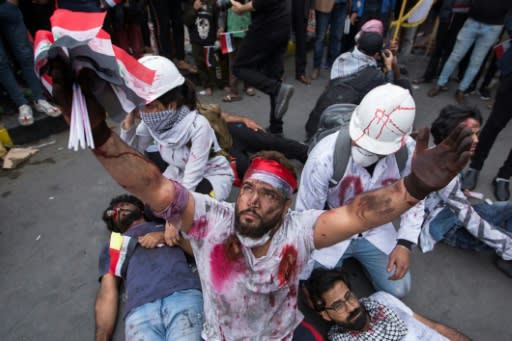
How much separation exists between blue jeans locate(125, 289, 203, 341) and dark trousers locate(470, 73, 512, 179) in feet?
10.6

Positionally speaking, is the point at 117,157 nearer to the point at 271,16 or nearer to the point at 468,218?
the point at 468,218

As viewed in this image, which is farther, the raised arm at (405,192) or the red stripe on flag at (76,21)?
the raised arm at (405,192)

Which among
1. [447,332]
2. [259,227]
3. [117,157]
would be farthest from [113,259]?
[447,332]

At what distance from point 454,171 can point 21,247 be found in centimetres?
341

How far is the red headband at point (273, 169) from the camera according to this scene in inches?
63.1

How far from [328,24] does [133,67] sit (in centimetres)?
557

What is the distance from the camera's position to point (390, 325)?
2070 mm

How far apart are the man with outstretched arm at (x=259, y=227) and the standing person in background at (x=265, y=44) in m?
2.48

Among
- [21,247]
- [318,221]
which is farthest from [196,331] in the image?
[21,247]

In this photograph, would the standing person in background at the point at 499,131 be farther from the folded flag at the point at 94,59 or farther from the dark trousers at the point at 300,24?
the folded flag at the point at 94,59

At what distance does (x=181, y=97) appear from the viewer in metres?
2.39

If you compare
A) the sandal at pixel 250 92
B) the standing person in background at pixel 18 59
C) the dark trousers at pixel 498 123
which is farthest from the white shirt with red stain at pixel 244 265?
the sandal at pixel 250 92

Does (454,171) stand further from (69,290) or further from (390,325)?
(69,290)

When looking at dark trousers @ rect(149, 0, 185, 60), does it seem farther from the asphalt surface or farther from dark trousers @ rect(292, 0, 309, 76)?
the asphalt surface
